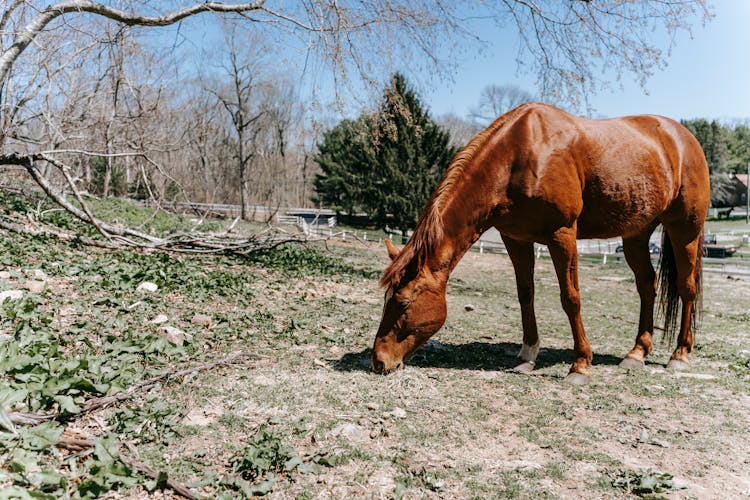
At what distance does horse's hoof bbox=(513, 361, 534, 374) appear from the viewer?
4672 mm

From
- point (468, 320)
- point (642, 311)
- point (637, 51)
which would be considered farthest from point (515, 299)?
point (637, 51)

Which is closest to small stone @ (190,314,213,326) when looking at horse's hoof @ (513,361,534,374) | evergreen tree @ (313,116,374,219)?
horse's hoof @ (513,361,534,374)

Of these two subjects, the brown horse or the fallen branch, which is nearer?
the fallen branch

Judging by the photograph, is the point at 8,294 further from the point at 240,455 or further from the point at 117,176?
the point at 117,176

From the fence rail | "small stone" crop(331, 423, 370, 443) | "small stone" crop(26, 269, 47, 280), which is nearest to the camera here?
"small stone" crop(331, 423, 370, 443)

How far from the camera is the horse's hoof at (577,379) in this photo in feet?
14.4

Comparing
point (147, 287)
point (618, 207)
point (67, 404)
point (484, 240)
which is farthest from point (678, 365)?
point (484, 240)

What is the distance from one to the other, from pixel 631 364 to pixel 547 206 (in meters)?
2.02

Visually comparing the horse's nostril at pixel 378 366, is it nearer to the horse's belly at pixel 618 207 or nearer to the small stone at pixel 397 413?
the small stone at pixel 397 413

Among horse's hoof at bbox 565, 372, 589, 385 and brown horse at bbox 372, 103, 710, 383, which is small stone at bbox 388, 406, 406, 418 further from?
horse's hoof at bbox 565, 372, 589, 385

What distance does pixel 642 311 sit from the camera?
5.44 m

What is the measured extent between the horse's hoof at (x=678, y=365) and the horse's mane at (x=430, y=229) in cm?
293

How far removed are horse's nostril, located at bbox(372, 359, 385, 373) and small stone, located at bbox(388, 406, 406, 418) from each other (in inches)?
23.6

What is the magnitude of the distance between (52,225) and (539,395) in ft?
25.8
